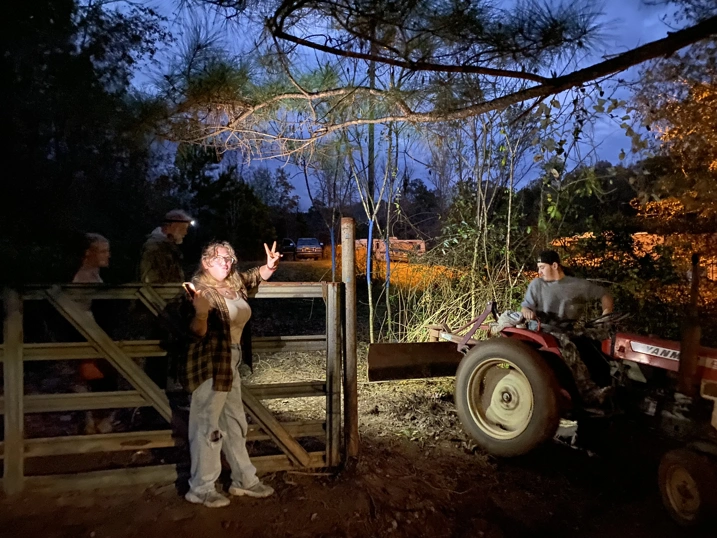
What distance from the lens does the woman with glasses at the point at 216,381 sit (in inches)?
138

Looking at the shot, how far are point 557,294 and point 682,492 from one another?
216cm

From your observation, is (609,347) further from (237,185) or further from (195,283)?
(237,185)

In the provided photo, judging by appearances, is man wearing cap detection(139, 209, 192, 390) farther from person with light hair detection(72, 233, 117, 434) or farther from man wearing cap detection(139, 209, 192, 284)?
person with light hair detection(72, 233, 117, 434)

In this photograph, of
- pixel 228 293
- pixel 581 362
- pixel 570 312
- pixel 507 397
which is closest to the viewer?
pixel 228 293

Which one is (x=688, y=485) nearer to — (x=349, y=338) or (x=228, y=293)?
(x=349, y=338)

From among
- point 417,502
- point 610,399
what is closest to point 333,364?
point 417,502

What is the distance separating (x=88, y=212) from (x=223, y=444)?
25.8 ft

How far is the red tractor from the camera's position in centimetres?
343

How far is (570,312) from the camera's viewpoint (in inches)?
205

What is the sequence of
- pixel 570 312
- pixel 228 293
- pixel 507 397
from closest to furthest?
pixel 228 293 → pixel 507 397 → pixel 570 312

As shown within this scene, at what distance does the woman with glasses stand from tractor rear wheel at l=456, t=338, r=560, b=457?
1.82m

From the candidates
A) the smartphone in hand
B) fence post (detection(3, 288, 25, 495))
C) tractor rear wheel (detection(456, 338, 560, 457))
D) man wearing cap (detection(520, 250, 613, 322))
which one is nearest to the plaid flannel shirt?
the smartphone in hand

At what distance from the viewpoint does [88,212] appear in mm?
10203

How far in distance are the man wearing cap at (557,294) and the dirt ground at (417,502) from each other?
3.59ft
